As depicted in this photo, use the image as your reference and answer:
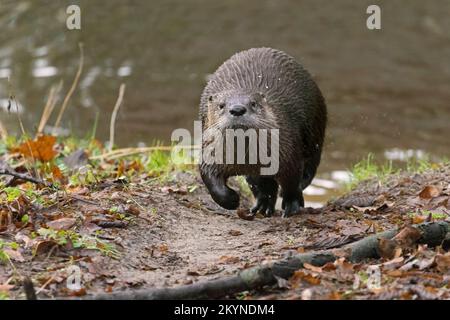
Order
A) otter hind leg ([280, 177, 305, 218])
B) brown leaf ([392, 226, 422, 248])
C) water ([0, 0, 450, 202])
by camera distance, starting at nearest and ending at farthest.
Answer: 1. brown leaf ([392, 226, 422, 248])
2. otter hind leg ([280, 177, 305, 218])
3. water ([0, 0, 450, 202])

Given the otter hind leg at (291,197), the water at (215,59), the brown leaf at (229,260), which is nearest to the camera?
the brown leaf at (229,260)

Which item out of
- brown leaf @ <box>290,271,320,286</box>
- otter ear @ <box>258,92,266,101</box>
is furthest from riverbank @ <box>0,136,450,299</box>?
otter ear @ <box>258,92,266,101</box>

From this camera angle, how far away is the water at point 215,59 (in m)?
10.9

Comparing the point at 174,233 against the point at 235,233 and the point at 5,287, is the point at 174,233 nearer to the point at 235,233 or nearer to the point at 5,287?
the point at 235,233

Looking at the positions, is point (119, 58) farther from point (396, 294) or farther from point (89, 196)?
point (396, 294)

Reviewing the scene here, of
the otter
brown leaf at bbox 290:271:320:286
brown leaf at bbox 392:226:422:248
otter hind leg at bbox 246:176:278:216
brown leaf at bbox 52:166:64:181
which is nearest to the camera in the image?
brown leaf at bbox 290:271:320:286

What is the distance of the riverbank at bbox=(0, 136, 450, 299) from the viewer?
146 inches

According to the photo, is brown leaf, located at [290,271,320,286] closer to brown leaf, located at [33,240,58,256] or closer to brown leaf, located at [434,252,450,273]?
brown leaf, located at [434,252,450,273]

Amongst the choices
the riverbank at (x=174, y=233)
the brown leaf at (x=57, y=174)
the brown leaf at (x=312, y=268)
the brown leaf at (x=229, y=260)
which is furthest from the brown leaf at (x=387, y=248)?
the brown leaf at (x=57, y=174)

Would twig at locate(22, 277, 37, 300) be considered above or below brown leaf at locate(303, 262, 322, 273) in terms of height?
above

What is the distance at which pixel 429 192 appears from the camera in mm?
5645

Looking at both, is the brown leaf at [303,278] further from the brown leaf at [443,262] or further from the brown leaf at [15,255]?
the brown leaf at [15,255]

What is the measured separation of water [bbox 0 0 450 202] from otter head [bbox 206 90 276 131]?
14.3 ft

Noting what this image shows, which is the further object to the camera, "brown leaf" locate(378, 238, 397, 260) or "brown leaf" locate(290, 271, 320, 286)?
"brown leaf" locate(378, 238, 397, 260)
